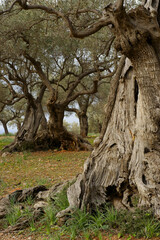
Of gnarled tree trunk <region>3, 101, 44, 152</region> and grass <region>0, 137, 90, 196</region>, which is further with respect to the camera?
gnarled tree trunk <region>3, 101, 44, 152</region>

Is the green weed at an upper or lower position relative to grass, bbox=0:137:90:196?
lower

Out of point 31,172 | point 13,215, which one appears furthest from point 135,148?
point 31,172

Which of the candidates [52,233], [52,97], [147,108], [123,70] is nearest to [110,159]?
[147,108]

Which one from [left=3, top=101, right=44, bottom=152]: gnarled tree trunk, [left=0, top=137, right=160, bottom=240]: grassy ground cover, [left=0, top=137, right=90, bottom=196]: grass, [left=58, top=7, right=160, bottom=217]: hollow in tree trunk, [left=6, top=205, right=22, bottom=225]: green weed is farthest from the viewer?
[left=3, top=101, right=44, bottom=152]: gnarled tree trunk

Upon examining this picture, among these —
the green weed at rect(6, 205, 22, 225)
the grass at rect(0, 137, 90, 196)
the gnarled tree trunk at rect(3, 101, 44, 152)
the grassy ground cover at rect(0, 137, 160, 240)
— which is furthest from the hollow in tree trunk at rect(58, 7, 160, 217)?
the gnarled tree trunk at rect(3, 101, 44, 152)

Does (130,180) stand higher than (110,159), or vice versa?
(110,159)

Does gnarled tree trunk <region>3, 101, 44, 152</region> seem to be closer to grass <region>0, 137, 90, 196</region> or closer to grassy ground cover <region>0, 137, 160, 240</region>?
grass <region>0, 137, 90, 196</region>

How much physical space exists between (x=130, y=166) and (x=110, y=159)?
59cm

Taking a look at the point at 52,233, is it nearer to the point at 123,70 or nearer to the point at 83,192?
the point at 83,192

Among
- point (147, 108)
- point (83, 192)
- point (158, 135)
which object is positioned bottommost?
point (83, 192)

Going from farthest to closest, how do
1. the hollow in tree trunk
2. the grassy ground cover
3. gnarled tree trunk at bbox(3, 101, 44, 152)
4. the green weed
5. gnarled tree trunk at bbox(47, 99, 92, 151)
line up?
gnarled tree trunk at bbox(3, 101, 44, 152), gnarled tree trunk at bbox(47, 99, 92, 151), the green weed, the hollow in tree trunk, the grassy ground cover

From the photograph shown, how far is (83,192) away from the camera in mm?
4863

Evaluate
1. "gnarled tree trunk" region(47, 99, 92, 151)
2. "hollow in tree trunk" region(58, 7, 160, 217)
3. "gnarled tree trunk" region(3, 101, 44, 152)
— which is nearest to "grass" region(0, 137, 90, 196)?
"gnarled tree trunk" region(3, 101, 44, 152)

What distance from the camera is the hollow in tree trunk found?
448 centimetres
